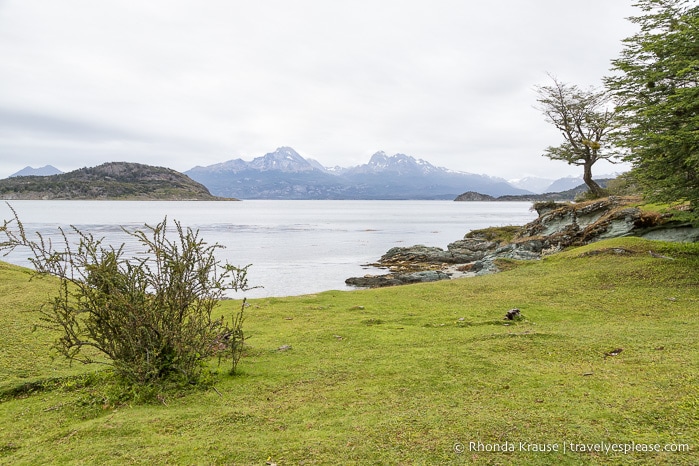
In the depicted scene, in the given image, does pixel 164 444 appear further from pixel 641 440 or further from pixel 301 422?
pixel 641 440

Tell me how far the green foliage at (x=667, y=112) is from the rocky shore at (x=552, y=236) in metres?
6.97

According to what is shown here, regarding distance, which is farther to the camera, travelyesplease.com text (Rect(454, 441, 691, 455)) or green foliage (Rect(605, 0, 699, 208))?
green foliage (Rect(605, 0, 699, 208))

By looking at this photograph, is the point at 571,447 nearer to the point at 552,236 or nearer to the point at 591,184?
the point at 552,236

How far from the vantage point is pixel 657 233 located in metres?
25.0

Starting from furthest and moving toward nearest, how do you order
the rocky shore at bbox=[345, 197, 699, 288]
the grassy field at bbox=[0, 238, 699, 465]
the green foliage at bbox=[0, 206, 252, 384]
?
the rocky shore at bbox=[345, 197, 699, 288] < the green foliage at bbox=[0, 206, 252, 384] < the grassy field at bbox=[0, 238, 699, 465]

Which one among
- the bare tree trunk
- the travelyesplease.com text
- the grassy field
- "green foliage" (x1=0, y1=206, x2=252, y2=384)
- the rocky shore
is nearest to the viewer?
the travelyesplease.com text

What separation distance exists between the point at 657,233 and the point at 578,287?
12182mm

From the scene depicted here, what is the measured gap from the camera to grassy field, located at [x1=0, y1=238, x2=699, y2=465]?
5.20 metres

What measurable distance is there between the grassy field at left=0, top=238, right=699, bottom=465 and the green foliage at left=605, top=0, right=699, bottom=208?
6.58 meters

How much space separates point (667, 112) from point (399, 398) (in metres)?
17.7

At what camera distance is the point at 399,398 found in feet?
22.6

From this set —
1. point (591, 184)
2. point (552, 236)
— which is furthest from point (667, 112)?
point (591, 184)

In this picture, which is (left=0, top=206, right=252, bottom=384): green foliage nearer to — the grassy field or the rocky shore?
the grassy field

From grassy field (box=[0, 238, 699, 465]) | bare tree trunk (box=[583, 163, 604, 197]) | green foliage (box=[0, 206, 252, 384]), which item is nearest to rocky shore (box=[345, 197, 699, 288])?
bare tree trunk (box=[583, 163, 604, 197])
